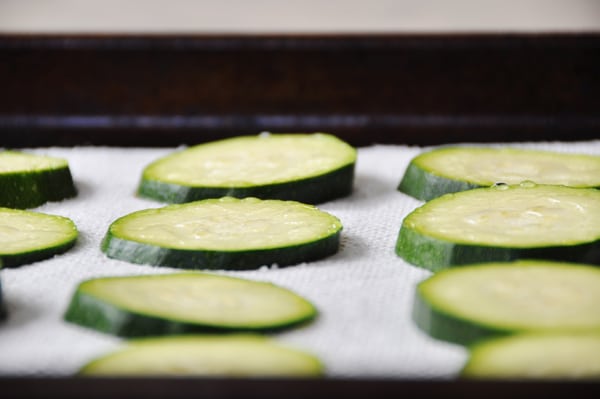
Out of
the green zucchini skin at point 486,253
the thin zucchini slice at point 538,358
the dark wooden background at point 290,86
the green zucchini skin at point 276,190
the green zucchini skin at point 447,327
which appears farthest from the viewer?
the dark wooden background at point 290,86

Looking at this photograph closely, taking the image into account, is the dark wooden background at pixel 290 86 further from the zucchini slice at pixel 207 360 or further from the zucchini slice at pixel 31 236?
the zucchini slice at pixel 207 360

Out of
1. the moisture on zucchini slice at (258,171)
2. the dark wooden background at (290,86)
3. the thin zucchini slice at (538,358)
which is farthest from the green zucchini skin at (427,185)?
the thin zucchini slice at (538,358)

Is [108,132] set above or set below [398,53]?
below

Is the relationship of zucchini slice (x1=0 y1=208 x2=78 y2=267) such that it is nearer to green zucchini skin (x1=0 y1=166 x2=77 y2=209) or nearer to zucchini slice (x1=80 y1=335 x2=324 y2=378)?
green zucchini skin (x1=0 y1=166 x2=77 y2=209)

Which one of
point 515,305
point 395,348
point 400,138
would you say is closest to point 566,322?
point 515,305

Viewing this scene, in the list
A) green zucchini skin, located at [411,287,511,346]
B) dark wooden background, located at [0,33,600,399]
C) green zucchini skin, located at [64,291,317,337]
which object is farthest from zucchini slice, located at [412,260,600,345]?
dark wooden background, located at [0,33,600,399]
